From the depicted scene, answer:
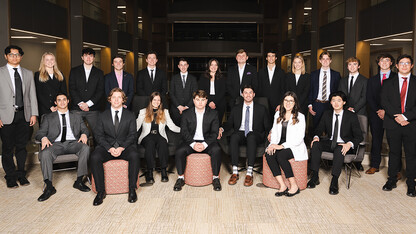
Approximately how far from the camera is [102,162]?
13.3 feet

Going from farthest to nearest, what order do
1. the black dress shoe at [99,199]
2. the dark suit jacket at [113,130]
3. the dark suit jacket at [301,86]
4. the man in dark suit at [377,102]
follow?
1. the dark suit jacket at [301,86]
2. the man in dark suit at [377,102]
3. the dark suit jacket at [113,130]
4. the black dress shoe at [99,199]

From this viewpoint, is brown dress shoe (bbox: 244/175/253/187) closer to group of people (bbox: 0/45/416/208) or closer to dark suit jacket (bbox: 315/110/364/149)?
group of people (bbox: 0/45/416/208)

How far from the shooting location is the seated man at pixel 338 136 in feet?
14.5

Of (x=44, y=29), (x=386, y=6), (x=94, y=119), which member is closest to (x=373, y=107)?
(x=94, y=119)

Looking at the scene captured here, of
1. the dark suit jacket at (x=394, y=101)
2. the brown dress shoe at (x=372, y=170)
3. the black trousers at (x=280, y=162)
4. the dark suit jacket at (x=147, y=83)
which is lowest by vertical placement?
the brown dress shoe at (x=372, y=170)

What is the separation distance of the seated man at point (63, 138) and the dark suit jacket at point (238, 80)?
2319 mm

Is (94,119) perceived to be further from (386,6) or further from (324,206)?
(386,6)

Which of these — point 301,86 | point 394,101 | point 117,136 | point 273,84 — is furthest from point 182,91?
point 394,101

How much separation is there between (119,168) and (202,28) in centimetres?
1921

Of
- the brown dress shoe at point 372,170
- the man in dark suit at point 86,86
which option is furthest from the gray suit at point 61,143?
the brown dress shoe at point 372,170

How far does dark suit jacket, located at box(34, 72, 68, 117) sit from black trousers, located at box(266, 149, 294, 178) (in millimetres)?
3076

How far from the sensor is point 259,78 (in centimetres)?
561

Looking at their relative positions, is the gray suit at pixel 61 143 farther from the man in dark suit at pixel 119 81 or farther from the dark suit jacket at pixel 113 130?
the man in dark suit at pixel 119 81

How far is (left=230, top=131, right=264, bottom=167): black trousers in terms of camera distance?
Answer: 4672 mm
